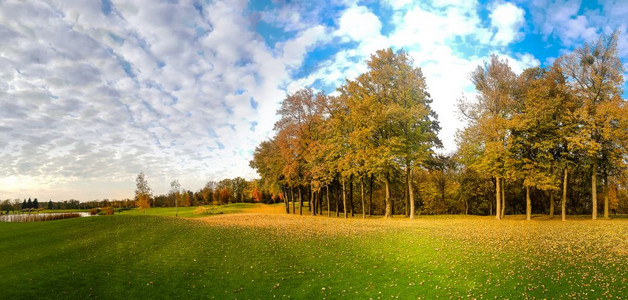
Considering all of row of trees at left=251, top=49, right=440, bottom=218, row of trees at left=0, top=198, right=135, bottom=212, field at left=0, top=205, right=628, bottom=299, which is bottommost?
row of trees at left=0, top=198, right=135, bottom=212

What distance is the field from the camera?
1249 centimetres

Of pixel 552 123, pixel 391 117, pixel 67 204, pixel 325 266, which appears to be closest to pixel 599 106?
pixel 552 123

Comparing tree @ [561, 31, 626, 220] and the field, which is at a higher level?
tree @ [561, 31, 626, 220]

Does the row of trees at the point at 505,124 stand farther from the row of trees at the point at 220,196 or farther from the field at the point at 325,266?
the row of trees at the point at 220,196

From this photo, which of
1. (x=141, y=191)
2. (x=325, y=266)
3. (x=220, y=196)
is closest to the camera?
(x=325, y=266)

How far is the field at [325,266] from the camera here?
12.5m

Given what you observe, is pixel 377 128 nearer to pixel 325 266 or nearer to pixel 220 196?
pixel 325 266

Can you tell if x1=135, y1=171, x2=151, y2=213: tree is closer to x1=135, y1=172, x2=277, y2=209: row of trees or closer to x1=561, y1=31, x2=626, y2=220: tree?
x1=135, y1=172, x2=277, y2=209: row of trees

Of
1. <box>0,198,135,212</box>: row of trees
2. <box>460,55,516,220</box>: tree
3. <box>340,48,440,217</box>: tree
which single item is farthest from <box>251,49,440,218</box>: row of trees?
<box>0,198,135,212</box>: row of trees

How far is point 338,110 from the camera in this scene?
42.8 metres

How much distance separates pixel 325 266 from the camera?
16.0 m

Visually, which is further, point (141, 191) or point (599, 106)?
point (141, 191)

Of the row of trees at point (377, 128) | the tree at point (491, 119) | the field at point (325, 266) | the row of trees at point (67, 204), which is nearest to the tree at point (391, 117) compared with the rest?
the row of trees at point (377, 128)

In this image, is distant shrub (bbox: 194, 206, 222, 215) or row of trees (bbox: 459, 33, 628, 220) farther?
distant shrub (bbox: 194, 206, 222, 215)
